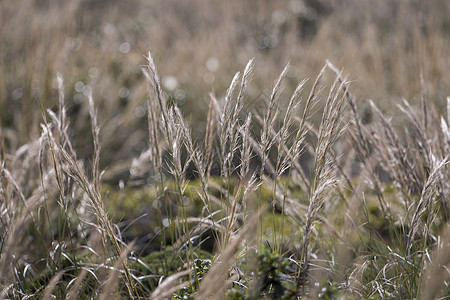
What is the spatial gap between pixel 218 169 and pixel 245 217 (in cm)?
30

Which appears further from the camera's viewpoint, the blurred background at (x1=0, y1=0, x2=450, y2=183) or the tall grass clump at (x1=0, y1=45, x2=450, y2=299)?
the blurred background at (x1=0, y1=0, x2=450, y2=183)

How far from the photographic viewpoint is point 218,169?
1845 millimetres

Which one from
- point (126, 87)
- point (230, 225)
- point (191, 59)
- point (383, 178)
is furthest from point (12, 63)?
point (230, 225)

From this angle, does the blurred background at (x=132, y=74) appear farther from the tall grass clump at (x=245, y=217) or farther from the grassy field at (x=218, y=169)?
the tall grass clump at (x=245, y=217)

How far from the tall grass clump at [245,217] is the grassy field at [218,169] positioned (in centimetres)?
1

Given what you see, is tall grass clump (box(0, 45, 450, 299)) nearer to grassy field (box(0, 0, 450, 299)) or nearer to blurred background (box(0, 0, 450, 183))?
grassy field (box(0, 0, 450, 299))

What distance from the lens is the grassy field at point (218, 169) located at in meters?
1.42

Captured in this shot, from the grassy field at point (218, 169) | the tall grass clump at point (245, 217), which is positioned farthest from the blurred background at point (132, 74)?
the tall grass clump at point (245, 217)

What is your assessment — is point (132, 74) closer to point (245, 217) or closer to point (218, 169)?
point (218, 169)

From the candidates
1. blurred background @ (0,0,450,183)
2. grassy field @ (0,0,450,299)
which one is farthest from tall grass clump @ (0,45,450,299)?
blurred background @ (0,0,450,183)

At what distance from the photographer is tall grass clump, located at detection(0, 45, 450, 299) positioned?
4.42ft

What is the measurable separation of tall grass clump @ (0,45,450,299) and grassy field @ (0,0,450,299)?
0.01 metres

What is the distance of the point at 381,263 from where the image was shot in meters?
1.92

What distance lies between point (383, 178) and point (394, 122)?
918 millimetres
